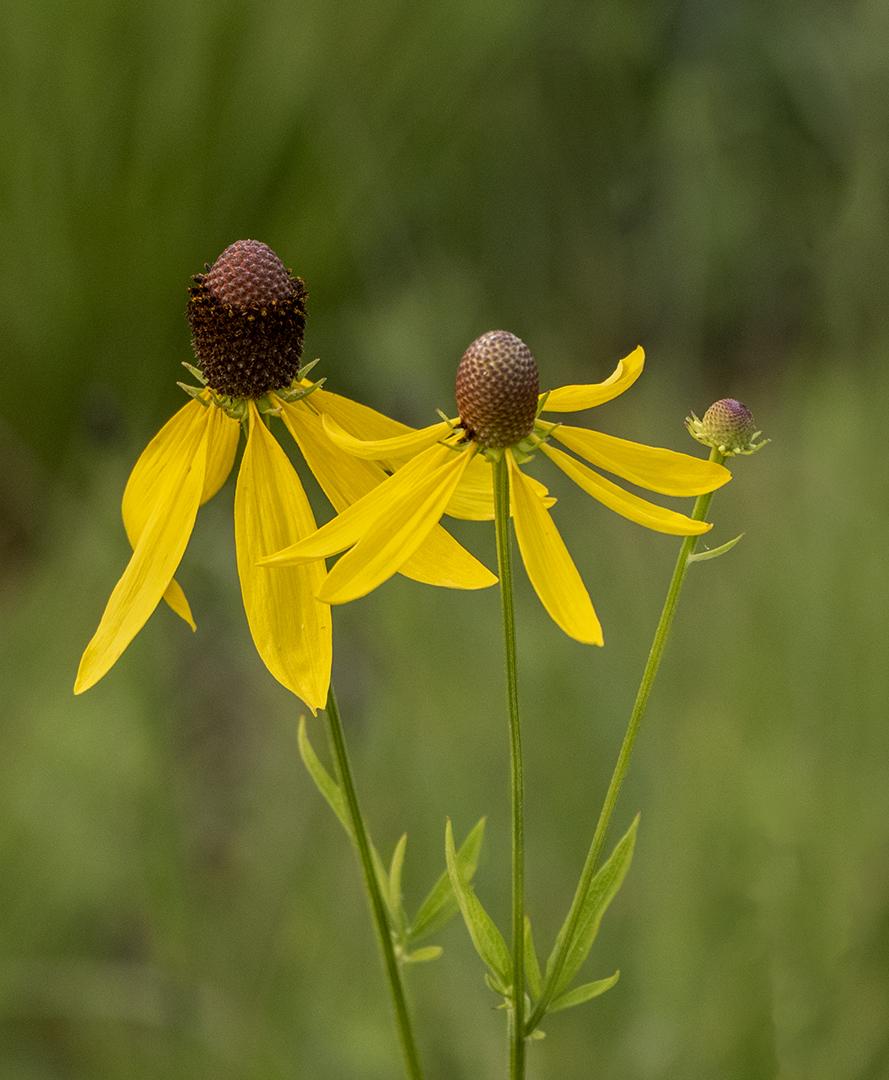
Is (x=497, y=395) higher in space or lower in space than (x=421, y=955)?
higher

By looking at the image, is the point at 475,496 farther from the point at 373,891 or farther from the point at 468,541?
the point at 468,541

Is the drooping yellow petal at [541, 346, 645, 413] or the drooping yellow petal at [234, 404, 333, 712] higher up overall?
the drooping yellow petal at [541, 346, 645, 413]

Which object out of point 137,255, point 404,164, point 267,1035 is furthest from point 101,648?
point 404,164

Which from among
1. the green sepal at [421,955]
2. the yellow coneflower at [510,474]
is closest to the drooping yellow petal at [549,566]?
the yellow coneflower at [510,474]

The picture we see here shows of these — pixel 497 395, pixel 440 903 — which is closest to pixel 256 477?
pixel 497 395

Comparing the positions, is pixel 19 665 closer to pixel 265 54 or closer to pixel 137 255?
pixel 137 255

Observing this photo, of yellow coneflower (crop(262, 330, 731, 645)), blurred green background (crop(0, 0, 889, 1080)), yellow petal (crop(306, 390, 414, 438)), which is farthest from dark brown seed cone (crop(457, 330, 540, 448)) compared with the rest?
blurred green background (crop(0, 0, 889, 1080))

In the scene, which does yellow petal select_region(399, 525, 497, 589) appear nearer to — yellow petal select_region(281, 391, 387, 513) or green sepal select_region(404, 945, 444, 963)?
yellow petal select_region(281, 391, 387, 513)
